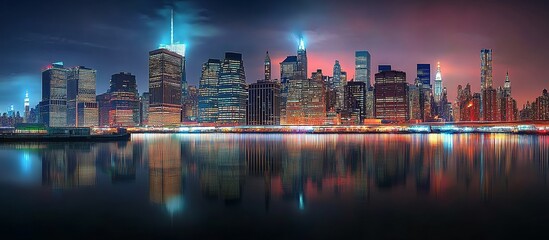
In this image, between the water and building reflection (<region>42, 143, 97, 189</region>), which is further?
building reflection (<region>42, 143, 97, 189</region>)

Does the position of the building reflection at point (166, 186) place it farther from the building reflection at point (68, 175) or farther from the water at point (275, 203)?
the building reflection at point (68, 175)

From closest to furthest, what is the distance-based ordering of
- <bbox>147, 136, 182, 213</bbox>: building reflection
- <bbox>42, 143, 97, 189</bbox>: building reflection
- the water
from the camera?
the water
<bbox>147, 136, 182, 213</bbox>: building reflection
<bbox>42, 143, 97, 189</bbox>: building reflection

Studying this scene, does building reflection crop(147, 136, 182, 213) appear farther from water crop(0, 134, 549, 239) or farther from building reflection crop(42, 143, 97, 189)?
building reflection crop(42, 143, 97, 189)

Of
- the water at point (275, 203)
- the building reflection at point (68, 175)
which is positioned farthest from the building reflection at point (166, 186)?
the building reflection at point (68, 175)

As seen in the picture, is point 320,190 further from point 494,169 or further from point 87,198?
point 494,169

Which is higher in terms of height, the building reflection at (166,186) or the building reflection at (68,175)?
the building reflection at (166,186)

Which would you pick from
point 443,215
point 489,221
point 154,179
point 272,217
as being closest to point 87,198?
point 154,179

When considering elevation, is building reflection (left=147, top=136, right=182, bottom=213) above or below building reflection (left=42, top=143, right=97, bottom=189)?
above

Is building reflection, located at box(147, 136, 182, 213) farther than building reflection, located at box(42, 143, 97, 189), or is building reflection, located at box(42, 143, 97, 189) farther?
building reflection, located at box(42, 143, 97, 189)

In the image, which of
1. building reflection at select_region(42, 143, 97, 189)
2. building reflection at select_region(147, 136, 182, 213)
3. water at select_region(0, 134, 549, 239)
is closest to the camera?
water at select_region(0, 134, 549, 239)

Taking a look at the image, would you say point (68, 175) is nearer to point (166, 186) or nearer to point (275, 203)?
point (166, 186)

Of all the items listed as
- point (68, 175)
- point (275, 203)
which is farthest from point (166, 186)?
point (68, 175)

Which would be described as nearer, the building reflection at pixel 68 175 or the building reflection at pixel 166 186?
the building reflection at pixel 166 186

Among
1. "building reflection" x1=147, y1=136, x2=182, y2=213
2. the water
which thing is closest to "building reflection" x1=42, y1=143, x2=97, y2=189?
the water
